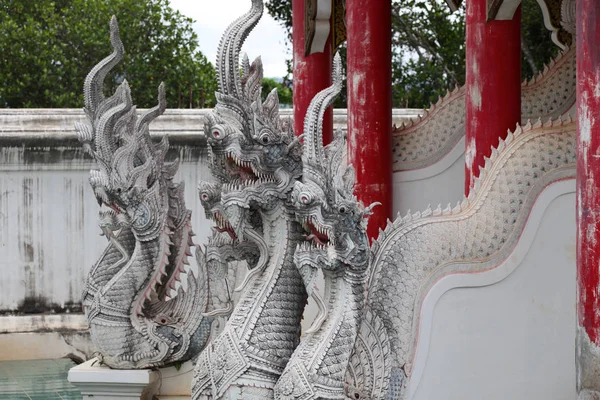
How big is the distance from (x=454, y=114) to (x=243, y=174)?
10.8 feet

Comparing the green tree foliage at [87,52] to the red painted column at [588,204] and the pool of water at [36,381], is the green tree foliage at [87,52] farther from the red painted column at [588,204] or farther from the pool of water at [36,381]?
the red painted column at [588,204]

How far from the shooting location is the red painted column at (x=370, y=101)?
820 centimetres

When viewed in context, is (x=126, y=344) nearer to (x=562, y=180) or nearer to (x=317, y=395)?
(x=317, y=395)

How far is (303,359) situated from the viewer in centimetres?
509

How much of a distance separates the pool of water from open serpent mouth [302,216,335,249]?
4.19m

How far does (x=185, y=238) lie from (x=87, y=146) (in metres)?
0.97

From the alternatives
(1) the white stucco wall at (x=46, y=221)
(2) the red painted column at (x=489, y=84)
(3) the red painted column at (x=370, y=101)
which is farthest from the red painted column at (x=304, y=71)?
(2) the red painted column at (x=489, y=84)

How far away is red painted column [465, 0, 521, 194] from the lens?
6754 mm

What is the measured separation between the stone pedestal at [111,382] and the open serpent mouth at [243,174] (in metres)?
2.34


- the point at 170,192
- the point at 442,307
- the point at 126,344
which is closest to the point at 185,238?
the point at 170,192

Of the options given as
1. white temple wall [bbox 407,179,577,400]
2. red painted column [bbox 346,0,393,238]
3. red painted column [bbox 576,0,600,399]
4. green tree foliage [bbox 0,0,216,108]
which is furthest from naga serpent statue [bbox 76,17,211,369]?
green tree foliage [bbox 0,0,216,108]

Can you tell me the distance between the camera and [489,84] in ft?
22.2

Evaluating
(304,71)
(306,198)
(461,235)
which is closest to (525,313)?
(461,235)

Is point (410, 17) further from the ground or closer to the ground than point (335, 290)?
further from the ground
